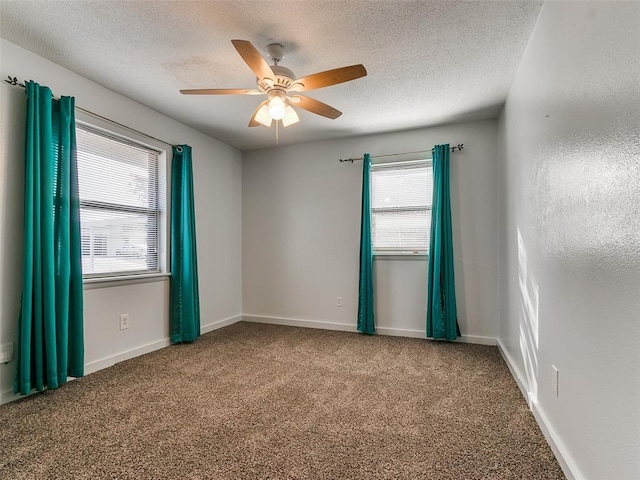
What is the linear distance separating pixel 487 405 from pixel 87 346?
302 centimetres

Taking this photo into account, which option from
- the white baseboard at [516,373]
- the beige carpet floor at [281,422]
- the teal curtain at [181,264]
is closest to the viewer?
the beige carpet floor at [281,422]

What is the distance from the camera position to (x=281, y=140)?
433cm

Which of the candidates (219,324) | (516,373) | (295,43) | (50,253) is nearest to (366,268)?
(516,373)

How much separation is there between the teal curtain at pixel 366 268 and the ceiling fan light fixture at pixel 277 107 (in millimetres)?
1903

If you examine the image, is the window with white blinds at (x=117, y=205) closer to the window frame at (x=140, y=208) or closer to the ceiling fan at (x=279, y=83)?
the window frame at (x=140, y=208)

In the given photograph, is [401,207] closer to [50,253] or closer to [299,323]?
[299,323]

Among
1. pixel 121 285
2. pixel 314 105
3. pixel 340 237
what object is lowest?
pixel 121 285

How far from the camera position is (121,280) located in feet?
9.87

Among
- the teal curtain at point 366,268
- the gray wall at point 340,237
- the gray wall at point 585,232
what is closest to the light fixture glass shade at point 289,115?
the gray wall at point 585,232

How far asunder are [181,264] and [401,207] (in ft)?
8.31

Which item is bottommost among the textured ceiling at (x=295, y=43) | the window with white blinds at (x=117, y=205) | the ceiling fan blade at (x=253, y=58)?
the window with white blinds at (x=117, y=205)

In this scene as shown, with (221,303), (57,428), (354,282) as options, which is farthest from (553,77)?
(221,303)

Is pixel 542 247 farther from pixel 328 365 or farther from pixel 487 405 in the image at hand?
pixel 328 365

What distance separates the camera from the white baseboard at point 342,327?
363 centimetres
